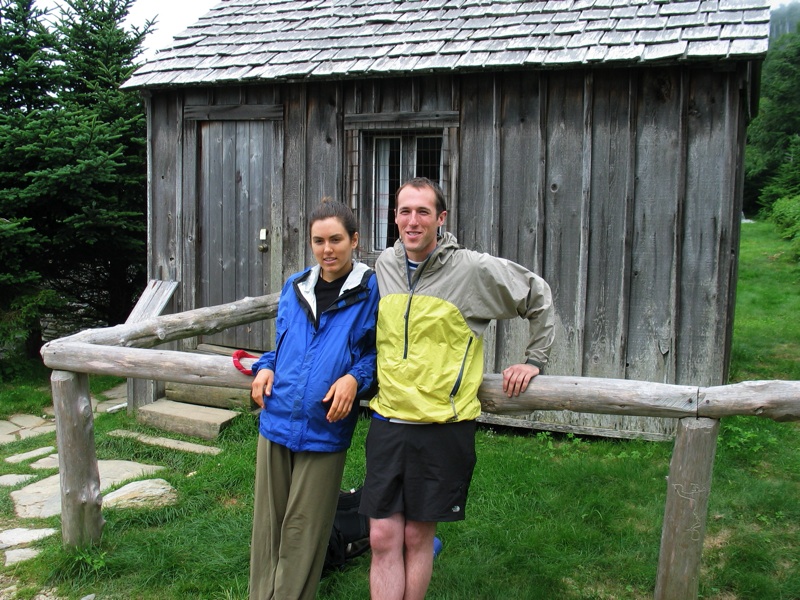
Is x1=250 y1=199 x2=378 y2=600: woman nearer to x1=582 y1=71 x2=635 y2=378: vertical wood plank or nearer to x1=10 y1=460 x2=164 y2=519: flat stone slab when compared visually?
x1=10 y1=460 x2=164 y2=519: flat stone slab

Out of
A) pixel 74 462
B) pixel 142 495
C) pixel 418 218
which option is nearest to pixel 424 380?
pixel 418 218

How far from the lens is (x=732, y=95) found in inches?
215

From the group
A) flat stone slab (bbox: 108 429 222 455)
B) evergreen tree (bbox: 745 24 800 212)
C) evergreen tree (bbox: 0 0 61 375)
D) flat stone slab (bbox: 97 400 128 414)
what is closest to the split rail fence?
flat stone slab (bbox: 108 429 222 455)

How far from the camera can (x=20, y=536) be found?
14.8 ft

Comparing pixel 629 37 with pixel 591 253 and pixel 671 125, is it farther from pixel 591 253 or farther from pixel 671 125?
pixel 591 253

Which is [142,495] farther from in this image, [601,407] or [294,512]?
[601,407]

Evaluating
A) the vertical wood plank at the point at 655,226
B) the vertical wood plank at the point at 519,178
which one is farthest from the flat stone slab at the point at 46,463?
the vertical wood plank at the point at 655,226

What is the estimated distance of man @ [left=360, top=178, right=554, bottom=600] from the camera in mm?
2838

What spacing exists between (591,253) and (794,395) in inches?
120

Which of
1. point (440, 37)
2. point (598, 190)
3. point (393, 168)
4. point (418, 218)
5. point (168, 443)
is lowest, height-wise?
point (168, 443)

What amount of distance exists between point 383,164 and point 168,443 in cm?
310

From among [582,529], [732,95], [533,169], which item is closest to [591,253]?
[533,169]

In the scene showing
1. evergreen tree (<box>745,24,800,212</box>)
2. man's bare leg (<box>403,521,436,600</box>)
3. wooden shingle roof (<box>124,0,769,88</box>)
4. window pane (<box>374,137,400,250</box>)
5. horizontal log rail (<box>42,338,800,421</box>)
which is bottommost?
man's bare leg (<box>403,521,436,600</box>)

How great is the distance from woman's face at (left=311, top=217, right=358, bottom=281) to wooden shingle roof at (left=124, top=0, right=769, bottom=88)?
3190 millimetres
